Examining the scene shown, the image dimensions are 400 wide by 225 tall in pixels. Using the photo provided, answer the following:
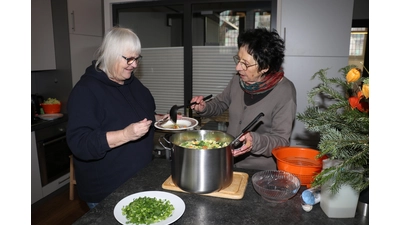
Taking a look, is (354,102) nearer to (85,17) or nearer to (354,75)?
(354,75)

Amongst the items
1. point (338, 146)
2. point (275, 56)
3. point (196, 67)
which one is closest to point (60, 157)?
point (196, 67)

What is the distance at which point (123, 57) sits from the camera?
1448 millimetres

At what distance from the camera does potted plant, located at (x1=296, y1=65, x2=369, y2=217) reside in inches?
25.0

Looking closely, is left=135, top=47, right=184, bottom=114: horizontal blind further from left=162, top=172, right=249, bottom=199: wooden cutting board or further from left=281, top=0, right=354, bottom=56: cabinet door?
left=162, top=172, right=249, bottom=199: wooden cutting board

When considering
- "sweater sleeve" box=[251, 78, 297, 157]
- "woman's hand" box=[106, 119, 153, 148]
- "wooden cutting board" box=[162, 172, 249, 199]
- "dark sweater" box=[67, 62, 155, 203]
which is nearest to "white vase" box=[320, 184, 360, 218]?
"wooden cutting board" box=[162, 172, 249, 199]

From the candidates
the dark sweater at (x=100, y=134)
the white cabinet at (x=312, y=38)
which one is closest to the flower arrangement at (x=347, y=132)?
the dark sweater at (x=100, y=134)

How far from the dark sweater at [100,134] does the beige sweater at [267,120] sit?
0.53 metres

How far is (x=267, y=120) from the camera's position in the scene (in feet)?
5.16

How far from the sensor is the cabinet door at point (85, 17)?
9.83 ft

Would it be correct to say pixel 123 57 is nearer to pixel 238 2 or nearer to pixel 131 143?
pixel 131 143

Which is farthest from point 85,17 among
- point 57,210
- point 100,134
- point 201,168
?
point 201,168

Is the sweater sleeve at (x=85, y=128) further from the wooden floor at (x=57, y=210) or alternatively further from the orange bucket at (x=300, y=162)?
the wooden floor at (x=57, y=210)

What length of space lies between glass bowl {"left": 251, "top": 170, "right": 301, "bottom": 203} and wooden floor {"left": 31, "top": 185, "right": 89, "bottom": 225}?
6.59ft

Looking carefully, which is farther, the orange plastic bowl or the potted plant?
the orange plastic bowl
